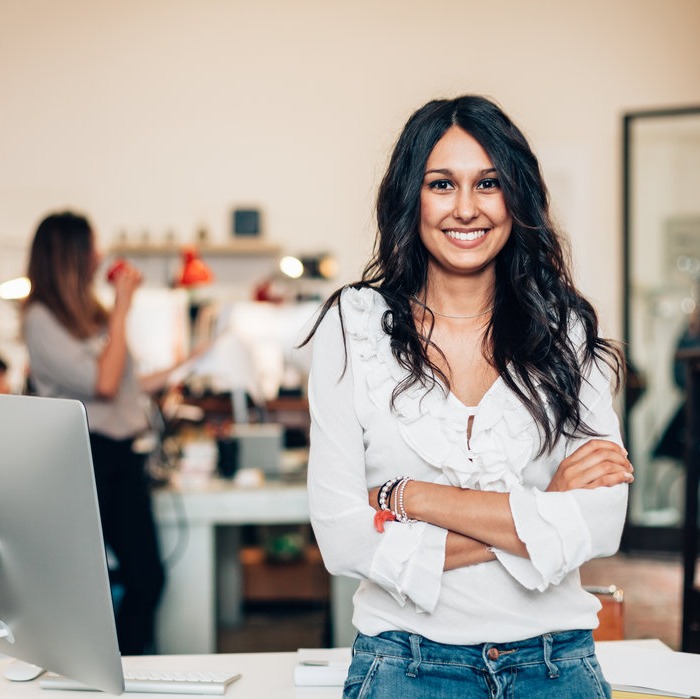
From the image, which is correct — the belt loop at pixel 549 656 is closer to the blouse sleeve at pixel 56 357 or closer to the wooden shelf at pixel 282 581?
the blouse sleeve at pixel 56 357

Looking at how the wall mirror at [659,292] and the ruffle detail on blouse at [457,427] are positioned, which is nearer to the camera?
the ruffle detail on blouse at [457,427]

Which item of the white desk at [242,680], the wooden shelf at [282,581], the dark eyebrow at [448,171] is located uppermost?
the dark eyebrow at [448,171]

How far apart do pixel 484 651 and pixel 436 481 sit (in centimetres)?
26

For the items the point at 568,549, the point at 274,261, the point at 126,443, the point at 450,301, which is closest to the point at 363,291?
the point at 450,301

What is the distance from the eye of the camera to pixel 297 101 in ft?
19.9

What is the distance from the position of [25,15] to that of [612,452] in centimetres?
584

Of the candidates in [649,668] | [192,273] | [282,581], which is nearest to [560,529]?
[649,668]

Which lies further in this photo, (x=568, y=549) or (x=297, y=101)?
(x=297, y=101)

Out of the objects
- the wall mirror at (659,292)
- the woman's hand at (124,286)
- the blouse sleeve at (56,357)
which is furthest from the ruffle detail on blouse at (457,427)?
the wall mirror at (659,292)

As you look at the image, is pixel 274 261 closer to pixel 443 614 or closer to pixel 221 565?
pixel 221 565

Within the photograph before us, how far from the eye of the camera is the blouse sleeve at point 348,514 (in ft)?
4.26

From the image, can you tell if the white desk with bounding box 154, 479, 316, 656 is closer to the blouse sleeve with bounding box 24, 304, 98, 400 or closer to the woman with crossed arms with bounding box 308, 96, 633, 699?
the blouse sleeve with bounding box 24, 304, 98, 400

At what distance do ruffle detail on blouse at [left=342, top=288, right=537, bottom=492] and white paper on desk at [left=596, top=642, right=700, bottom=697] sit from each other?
0.36 metres

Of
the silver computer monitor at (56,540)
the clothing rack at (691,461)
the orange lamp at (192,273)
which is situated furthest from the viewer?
the orange lamp at (192,273)
